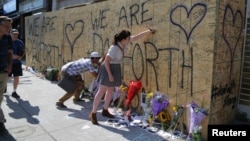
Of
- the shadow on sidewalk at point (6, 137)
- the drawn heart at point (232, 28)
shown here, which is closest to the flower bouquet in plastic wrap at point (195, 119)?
the drawn heart at point (232, 28)

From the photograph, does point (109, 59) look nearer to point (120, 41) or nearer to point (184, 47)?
point (120, 41)

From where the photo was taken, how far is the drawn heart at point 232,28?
13.2ft

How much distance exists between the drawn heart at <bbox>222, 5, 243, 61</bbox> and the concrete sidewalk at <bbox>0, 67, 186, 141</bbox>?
5.81 feet

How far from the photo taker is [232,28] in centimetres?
427

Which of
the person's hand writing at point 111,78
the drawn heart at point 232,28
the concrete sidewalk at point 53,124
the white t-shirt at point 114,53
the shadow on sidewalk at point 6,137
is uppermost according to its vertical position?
the drawn heart at point 232,28

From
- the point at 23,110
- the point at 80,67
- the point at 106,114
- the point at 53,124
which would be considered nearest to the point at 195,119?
the point at 106,114

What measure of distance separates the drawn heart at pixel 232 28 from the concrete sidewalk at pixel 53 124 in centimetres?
177

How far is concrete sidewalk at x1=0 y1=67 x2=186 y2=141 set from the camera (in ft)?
13.6

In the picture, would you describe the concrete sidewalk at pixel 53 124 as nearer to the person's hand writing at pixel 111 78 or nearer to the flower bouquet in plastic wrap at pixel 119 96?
the flower bouquet in plastic wrap at pixel 119 96

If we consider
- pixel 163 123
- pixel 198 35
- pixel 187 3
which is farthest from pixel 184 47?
pixel 163 123

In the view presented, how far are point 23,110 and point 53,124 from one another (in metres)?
1.16

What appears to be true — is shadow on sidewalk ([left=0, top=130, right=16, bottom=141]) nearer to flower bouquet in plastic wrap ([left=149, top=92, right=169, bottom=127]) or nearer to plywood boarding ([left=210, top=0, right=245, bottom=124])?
flower bouquet in plastic wrap ([left=149, top=92, right=169, bottom=127])

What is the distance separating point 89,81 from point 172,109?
310 cm

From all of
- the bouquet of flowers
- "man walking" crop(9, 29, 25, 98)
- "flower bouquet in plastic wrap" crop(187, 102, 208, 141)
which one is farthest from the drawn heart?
"man walking" crop(9, 29, 25, 98)
